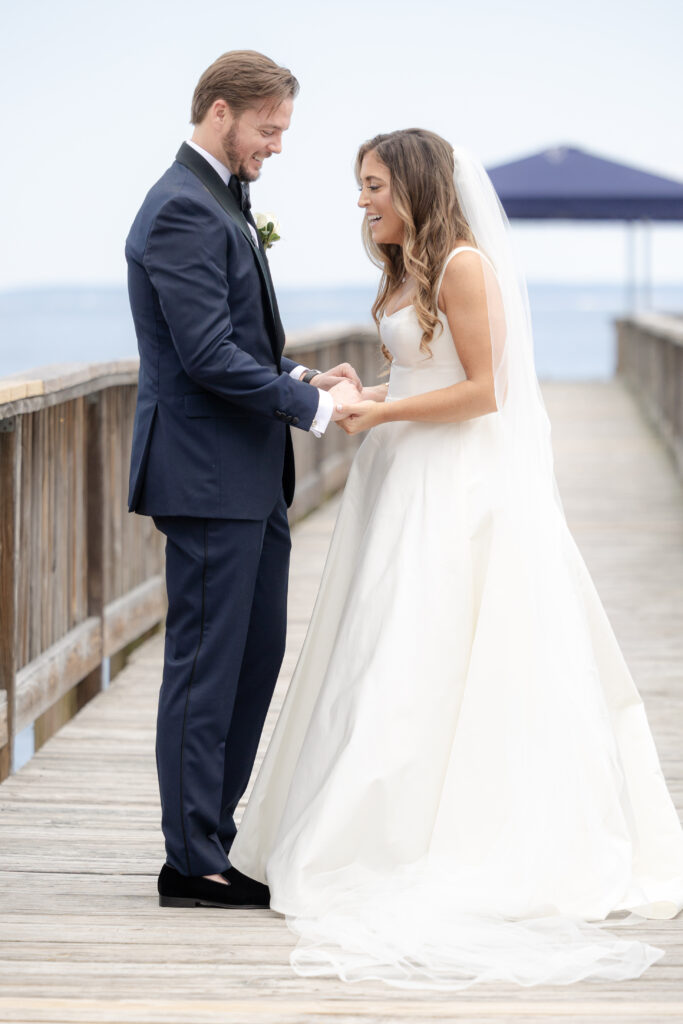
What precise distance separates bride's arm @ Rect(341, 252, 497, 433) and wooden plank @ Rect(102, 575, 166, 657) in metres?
2.22

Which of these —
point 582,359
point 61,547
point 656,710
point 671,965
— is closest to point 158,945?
point 671,965

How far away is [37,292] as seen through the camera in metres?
106

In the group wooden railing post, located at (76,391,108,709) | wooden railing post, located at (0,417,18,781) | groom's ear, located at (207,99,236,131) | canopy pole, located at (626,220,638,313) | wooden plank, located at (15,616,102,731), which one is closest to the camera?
groom's ear, located at (207,99,236,131)

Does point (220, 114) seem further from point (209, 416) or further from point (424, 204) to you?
point (209, 416)

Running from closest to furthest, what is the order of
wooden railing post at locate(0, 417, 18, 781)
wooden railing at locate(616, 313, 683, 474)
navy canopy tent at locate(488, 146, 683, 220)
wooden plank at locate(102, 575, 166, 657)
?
wooden railing post at locate(0, 417, 18, 781), wooden plank at locate(102, 575, 166, 657), wooden railing at locate(616, 313, 683, 474), navy canopy tent at locate(488, 146, 683, 220)

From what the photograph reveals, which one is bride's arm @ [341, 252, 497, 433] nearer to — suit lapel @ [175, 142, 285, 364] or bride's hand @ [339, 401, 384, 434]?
bride's hand @ [339, 401, 384, 434]

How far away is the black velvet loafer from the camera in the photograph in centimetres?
296

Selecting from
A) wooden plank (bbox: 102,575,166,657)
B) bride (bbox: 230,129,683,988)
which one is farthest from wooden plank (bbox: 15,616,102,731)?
bride (bbox: 230,129,683,988)

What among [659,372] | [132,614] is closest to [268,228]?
[132,614]

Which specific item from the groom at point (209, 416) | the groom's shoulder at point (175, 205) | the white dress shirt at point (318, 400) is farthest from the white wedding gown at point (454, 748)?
the groom's shoulder at point (175, 205)

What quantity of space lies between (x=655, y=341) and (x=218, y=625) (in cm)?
1235

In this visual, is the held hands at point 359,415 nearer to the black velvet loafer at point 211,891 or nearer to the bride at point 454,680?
the bride at point 454,680

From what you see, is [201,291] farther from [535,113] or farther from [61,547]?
[535,113]

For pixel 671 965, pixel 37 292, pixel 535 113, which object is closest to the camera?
pixel 671 965
